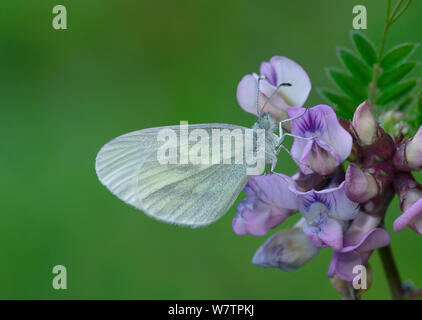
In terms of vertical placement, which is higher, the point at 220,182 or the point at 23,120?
the point at 23,120

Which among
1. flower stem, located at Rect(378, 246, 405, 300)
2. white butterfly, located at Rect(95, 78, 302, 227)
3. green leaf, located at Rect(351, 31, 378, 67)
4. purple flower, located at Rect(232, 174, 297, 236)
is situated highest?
green leaf, located at Rect(351, 31, 378, 67)

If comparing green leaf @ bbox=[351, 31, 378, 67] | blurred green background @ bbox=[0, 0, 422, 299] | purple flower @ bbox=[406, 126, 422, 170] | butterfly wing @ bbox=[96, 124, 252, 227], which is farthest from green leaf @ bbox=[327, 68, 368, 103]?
blurred green background @ bbox=[0, 0, 422, 299]

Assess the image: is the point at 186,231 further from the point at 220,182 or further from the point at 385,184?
the point at 385,184

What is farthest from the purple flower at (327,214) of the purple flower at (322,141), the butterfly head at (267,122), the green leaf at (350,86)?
the green leaf at (350,86)

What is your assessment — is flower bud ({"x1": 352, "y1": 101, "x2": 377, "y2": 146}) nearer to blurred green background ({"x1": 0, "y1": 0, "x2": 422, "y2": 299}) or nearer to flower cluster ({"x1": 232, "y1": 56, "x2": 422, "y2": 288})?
flower cluster ({"x1": 232, "y1": 56, "x2": 422, "y2": 288})

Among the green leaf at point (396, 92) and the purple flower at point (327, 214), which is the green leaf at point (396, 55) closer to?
the green leaf at point (396, 92)

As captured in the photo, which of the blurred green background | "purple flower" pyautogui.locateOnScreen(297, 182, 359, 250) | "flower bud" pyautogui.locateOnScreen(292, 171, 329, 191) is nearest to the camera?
"purple flower" pyautogui.locateOnScreen(297, 182, 359, 250)
